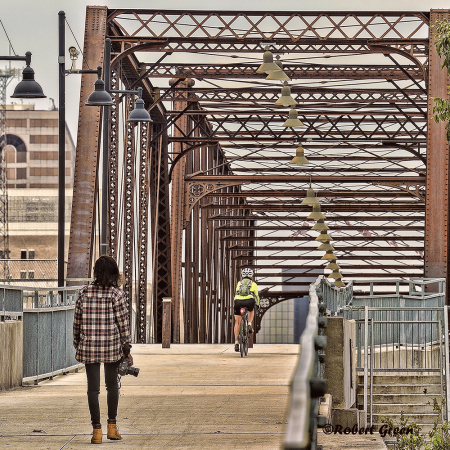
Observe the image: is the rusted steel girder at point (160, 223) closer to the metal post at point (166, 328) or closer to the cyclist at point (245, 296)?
the metal post at point (166, 328)

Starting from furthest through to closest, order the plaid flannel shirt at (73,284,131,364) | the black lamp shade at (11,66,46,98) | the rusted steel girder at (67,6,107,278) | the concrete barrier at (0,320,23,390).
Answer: the rusted steel girder at (67,6,107,278), the black lamp shade at (11,66,46,98), the concrete barrier at (0,320,23,390), the plaid flannel shirt at (73,284,131,364)

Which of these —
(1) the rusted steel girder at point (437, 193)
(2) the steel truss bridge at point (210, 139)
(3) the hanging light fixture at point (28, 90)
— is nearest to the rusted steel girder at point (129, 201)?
(2) the steel truss bridge at point (210, 139)

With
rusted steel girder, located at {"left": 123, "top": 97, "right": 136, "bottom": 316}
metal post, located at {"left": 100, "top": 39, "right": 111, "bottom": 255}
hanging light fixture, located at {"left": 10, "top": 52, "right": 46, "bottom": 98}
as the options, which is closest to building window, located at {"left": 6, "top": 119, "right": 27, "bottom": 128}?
rusted steel girder, located at {"left": 123, "top": 97, "right": 136, "bottom": 316}

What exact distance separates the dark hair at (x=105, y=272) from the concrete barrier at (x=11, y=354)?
4274mm

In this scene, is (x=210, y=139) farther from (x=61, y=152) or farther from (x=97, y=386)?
(x=97, y=386)

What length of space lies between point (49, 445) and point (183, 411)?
236 cm

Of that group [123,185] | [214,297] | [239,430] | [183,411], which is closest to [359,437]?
[239,430]

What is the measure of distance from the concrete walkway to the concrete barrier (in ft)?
0.55

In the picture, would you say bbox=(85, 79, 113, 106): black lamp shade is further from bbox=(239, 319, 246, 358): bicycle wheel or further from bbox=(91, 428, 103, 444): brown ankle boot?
bbox=(91, 428, 103, 444): brown ankle boot

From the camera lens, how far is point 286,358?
18047 millimetres

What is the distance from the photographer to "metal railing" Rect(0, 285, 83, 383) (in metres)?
12.9

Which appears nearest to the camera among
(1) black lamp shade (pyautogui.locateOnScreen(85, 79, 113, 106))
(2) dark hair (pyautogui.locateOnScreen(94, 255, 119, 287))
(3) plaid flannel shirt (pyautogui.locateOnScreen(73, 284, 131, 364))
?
(3) plaid flannel shirt (pyautogui.locateOnScreen(73, 284, 131, 364))

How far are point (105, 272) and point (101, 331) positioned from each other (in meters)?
0.50

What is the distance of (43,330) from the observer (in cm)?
1381
